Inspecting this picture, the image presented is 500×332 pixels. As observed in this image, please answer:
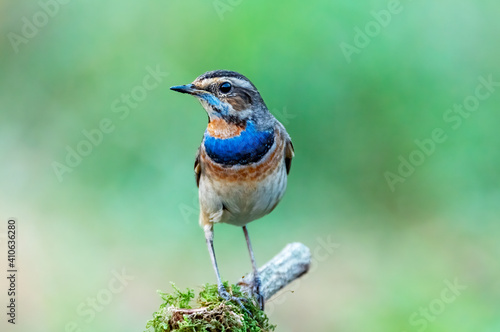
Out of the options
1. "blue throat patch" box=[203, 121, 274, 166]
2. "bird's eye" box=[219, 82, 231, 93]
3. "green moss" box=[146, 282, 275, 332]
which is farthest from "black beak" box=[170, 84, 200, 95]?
"green moss" box=[146, 282, 275, 332]

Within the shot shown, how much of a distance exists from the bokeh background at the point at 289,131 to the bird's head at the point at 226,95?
3.95 meters

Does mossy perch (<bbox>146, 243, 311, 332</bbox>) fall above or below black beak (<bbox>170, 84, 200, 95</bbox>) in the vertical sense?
below

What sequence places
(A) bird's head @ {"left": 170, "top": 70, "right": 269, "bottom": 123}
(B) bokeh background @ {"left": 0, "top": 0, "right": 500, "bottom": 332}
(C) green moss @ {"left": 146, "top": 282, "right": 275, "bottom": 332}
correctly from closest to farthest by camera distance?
(C) green moss @ {"left": 146, "top": 282, "right": 275, "bottom": 332}, (A) bird's head @ {"left": 170, "top": 70, "right": 269, "bottom": 123}, (B) bokeh background @ {"left": 0, "top": 0, "right": 500, "bottom": 332}

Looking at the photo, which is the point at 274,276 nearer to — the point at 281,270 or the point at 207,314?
the point at 281,270

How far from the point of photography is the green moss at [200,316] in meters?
4.41

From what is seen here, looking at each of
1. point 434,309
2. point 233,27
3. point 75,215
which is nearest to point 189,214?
point 75,215

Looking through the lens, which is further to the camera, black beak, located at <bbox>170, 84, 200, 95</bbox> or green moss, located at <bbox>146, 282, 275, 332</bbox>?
black beak, located at <bbox>170, 84, 200, 95</bbox>

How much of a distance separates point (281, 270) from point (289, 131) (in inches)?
153

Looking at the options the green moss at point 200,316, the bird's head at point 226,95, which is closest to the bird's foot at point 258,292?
the green moss at point 200,316

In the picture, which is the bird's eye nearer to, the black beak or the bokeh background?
the black beak

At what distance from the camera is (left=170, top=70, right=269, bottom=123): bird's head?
520 cm

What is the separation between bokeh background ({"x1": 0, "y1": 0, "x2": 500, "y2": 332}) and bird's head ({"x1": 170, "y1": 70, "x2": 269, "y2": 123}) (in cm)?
395

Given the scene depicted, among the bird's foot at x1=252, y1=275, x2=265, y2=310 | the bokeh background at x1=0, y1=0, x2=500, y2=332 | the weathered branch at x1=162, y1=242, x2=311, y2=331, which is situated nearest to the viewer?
the weathered branch at x1=162, y1=242, x2=311, y2=331

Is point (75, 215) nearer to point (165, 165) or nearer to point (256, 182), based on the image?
point (165, 165)
